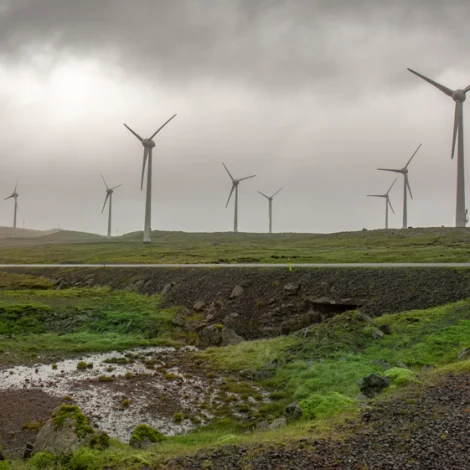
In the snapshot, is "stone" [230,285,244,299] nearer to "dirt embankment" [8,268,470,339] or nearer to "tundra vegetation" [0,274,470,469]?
"dirt embankment" [8,268,470,339]

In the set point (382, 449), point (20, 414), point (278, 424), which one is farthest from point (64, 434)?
point (382, 449)

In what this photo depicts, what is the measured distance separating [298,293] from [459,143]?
2720 inches

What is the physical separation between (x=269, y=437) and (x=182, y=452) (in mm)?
2907

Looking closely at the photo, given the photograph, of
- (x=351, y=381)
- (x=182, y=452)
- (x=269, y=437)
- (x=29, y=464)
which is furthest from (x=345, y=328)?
(x=29, y=464)

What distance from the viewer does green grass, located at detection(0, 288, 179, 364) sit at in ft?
116

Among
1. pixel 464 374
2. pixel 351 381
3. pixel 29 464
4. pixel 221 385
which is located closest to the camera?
pixel 29 464

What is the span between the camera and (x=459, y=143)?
94.2 meters

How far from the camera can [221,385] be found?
2606cm

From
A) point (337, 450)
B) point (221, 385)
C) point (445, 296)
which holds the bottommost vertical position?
point (221, 385)

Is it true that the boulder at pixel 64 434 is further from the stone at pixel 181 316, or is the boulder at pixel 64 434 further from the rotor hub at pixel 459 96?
the rotor hub at pixel 459 96

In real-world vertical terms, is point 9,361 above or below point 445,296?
below

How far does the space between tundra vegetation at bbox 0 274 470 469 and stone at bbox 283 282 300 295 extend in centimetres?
894

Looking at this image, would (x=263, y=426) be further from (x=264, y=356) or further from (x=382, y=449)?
(x=264, y=356)

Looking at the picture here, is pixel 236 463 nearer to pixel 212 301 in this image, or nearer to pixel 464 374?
pixel 464 374
